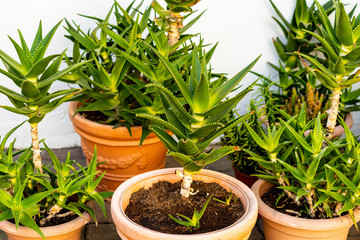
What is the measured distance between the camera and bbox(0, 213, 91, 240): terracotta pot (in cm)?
176

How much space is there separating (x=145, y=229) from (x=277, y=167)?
0.63 m

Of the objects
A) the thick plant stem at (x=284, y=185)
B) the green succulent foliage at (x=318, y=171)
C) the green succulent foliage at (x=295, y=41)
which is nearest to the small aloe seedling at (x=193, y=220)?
the green succulent foliage at (x=318, y=171)

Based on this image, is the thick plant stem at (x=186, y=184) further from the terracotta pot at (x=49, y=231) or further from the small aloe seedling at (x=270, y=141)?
the terracotta pot at (x=49, y=231)

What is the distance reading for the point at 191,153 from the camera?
1.61 m

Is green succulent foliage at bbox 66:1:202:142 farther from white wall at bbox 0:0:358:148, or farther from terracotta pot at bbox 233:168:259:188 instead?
terracotta pot at bbox 233:168:259:188

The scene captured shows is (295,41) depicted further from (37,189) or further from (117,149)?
(37,189)

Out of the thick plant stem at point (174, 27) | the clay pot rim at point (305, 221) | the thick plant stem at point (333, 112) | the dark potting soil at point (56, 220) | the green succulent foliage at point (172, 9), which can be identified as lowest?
the dark potting soil at point (56, 220)

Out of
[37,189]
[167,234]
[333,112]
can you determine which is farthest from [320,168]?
[37,189]

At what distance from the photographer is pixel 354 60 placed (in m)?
1.85

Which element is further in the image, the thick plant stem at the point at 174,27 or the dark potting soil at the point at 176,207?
the thick plant stem at the point at 174,27

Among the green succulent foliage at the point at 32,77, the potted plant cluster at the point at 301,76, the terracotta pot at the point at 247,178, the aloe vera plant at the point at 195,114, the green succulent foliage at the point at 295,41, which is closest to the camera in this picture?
the aloe vera plant at the point at 195,114

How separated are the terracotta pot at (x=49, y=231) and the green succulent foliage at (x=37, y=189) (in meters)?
0.04

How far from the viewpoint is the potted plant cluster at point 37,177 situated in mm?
1646

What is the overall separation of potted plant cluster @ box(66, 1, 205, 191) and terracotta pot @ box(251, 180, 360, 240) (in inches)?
27.0
